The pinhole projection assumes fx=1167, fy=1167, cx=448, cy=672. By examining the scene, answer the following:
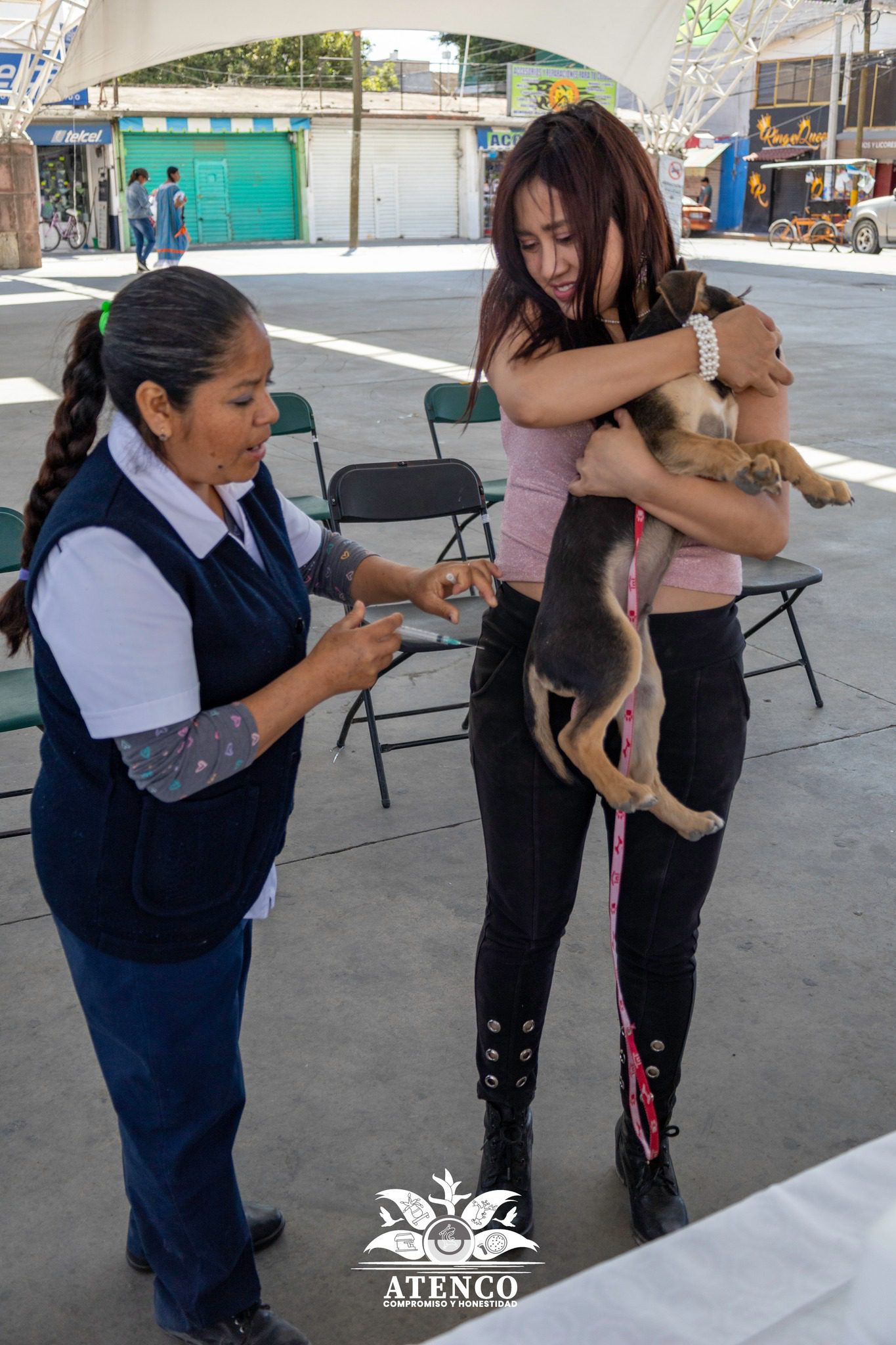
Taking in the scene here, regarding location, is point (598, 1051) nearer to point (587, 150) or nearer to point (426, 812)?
point (426, 812)

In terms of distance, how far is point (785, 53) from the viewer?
36.7 meters

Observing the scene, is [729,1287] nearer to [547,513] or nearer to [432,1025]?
[547,513]

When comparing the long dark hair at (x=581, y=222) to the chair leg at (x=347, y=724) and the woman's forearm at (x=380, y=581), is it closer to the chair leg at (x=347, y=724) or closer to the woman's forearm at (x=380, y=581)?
the woman's forearm at (x=380, y=581)

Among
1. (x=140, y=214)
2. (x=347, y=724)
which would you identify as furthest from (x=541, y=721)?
(x=140, y=214)

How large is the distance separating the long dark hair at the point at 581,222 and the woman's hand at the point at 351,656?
1.74 feet

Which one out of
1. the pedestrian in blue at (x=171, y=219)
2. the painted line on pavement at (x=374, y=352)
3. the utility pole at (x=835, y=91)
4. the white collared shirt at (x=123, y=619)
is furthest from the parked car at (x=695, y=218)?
the white collared shirt at (x=123, y=619)

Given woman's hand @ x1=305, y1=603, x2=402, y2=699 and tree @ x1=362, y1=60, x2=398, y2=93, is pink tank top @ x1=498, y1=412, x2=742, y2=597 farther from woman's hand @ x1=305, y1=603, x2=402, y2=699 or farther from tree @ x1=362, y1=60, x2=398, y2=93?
tree @ x1=362, y1=60, x2=398, y2=93

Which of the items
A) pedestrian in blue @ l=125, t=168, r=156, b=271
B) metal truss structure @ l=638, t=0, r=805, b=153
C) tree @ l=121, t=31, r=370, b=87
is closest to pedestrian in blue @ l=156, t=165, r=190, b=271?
pedestrian in blue @ l=125, t=168, r=156, b=271

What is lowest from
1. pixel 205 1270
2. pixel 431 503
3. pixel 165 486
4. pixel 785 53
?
pixel 205 1270

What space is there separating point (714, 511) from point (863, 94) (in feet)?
120

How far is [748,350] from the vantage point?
172cm

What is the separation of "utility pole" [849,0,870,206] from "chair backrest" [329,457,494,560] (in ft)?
96.5

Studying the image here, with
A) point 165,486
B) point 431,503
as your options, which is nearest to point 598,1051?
point 165,486

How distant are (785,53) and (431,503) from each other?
38627mm
